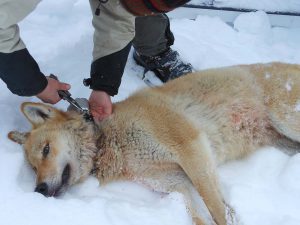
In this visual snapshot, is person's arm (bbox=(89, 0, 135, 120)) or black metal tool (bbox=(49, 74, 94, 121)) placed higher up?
person's arm (bbox=(89, 0, 135, 120))

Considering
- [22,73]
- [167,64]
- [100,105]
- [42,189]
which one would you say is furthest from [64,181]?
[167,64]

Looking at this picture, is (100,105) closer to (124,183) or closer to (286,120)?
(124,183)

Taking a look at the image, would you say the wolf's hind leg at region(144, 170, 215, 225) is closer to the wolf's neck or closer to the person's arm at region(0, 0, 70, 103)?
the wolf's neck

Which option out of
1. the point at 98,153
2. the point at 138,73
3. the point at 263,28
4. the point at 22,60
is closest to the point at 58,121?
the point at 98,153

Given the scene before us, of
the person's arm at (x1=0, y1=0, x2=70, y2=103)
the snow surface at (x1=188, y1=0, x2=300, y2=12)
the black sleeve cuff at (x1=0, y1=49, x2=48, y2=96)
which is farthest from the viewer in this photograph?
the snow surface at (x1=188, y1=0, x2=300, y2=12)

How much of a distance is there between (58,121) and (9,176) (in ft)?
2.14

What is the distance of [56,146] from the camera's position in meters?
3.41

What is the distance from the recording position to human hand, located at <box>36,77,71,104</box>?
3.45 meters

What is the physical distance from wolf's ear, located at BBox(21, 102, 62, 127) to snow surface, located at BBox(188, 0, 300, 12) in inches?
122

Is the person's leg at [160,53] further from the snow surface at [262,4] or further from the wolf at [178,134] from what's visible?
the snow surface at [262,4]

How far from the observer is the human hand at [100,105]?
3561 mm

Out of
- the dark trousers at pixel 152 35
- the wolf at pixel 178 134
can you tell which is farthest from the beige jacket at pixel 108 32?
the dark trousers at pixel 152 35

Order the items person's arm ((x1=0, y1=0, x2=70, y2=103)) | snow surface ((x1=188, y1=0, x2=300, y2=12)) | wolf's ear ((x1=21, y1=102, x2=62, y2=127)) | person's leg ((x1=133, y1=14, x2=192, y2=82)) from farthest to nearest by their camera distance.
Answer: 1. snow surface ((x1=188, y1=0, x2=300, y2=12))
2. person's leg ((x1=133, y1=14, x2=192, y2=82))
3. wolf's ear ((x1=21, y1=102, x2=62, y2=127))
4. person's arm ((x1=0, y1=0, x2=70, y2=103))

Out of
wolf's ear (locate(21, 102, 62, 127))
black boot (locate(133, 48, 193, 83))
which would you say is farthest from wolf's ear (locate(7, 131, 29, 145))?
black boot (locate(133, 48, 193, 83))
